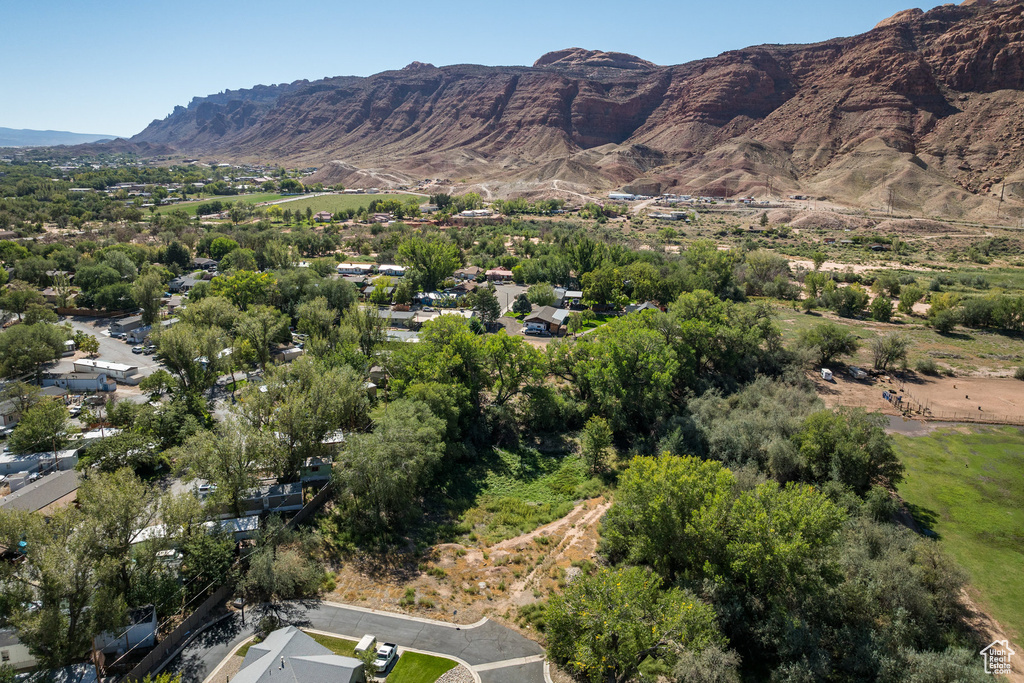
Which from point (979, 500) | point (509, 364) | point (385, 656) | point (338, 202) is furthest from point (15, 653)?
point (338, 202)

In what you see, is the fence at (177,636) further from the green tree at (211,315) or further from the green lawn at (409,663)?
the green tree at (211,315)

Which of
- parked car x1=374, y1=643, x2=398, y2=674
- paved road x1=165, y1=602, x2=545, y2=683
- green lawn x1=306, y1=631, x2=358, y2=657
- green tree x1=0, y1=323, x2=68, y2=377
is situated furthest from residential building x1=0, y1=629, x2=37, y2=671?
green tree x1=0, y1=323, x2=68, y2=377

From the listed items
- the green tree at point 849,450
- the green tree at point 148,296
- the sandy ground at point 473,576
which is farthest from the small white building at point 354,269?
the green tree at point 849,450

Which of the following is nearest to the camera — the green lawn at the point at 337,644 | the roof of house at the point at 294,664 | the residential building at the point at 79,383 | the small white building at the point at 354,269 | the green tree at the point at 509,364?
the roof of house at the point at 294,664

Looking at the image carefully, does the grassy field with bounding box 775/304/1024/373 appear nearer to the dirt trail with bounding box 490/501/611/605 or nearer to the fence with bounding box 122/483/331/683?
the dirt trail with bounding box 490/501/611/605

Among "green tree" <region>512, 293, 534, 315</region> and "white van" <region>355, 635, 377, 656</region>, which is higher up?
"green tree" <region>512, 293, 534, 315</region>

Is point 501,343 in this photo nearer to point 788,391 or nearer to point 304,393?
point 304,393
